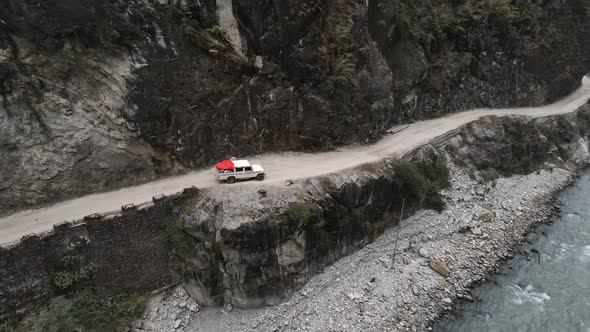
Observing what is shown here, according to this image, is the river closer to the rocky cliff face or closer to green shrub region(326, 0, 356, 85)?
the rocky cliff face

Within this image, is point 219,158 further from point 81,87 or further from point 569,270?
point 569,270

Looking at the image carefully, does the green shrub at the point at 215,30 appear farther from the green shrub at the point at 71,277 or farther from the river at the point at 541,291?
the river at the point at 541,291

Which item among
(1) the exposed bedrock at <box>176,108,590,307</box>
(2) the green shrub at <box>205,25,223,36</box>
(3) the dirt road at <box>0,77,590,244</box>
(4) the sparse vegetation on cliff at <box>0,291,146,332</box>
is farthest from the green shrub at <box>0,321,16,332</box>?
(2) the green shrub at <box>205,25,223,36</box>

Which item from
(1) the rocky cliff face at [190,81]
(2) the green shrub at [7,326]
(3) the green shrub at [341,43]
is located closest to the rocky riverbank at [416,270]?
(2) the green shrub at [7,326]

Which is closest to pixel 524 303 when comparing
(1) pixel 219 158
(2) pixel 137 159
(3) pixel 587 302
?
(3) pixel 587 302

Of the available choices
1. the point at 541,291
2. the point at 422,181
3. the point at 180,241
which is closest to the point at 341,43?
the point at 422,181
